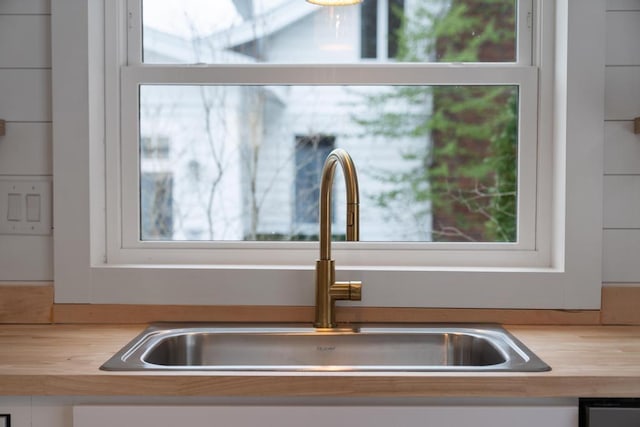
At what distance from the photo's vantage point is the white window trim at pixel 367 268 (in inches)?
65.6

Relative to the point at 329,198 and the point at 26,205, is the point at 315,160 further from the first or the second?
the point at 26,205

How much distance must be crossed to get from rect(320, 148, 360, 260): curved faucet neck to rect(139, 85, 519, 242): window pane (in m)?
0.26

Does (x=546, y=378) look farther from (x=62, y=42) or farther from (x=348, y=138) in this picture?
(x=62, y=42)

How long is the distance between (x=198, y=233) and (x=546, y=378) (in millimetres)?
1011

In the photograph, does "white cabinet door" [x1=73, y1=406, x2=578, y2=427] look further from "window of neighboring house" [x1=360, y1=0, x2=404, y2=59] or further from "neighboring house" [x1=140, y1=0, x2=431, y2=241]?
"window of neighboring house" [x1=360, y1=0, x2=404, y2=59]

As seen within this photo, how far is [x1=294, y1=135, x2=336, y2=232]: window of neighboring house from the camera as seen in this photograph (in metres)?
1.86

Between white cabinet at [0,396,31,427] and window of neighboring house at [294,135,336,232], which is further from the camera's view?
window of neighboring house at [294,135,336,232]

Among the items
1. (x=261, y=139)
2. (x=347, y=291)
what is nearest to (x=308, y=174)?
(x=261, y=139)

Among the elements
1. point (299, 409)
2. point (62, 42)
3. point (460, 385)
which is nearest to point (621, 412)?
point (460, 385)

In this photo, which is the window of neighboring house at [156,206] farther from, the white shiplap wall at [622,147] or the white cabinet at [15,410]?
the white shiplap wall at [622,147]

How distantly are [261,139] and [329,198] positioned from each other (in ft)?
1.21

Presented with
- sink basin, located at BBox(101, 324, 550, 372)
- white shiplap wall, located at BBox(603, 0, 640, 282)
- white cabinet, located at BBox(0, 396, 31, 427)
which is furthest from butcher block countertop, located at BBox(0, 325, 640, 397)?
white shiplap wall, located at BBox(603, 0, 640, 282)

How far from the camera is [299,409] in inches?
48.6

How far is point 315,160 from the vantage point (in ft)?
6.11
